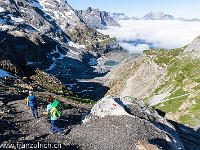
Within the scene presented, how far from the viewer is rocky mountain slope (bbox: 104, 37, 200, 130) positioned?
189 ft

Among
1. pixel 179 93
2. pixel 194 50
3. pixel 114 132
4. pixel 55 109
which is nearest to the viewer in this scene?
pixel 55 109

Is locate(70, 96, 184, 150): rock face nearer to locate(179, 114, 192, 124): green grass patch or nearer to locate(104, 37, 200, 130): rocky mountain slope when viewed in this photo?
locate(179, 114, 192, 124): green grass patch

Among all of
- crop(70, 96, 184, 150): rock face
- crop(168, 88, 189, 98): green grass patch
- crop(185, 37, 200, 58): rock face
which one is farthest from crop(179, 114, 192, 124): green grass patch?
crop(185, 37, 200, 58): rock face

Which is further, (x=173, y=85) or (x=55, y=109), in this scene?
(x=173, y=85)

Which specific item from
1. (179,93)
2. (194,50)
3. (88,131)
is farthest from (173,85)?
(88,131)

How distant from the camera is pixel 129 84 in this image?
413 feet

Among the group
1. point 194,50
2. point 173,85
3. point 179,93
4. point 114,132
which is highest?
point 194,50

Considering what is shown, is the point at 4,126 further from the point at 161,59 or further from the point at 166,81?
the point at 161,59

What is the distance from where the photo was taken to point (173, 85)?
80938mm

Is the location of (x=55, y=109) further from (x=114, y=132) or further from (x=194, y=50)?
(x=194, y=50)

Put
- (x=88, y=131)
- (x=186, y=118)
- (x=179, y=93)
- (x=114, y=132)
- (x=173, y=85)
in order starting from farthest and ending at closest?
(x=173, y=85)
(x=179, y=93)
(x=186, y=118)
(x=88, y=131)
(x=114, y=132)

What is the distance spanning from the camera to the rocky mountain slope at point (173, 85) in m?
57.7

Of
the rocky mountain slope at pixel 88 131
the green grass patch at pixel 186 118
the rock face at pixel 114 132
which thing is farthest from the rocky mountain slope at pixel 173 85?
the rocky mountain slope at pixel 88 131

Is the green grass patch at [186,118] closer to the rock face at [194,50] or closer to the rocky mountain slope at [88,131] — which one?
the rocky mountain slope at [88,131]
